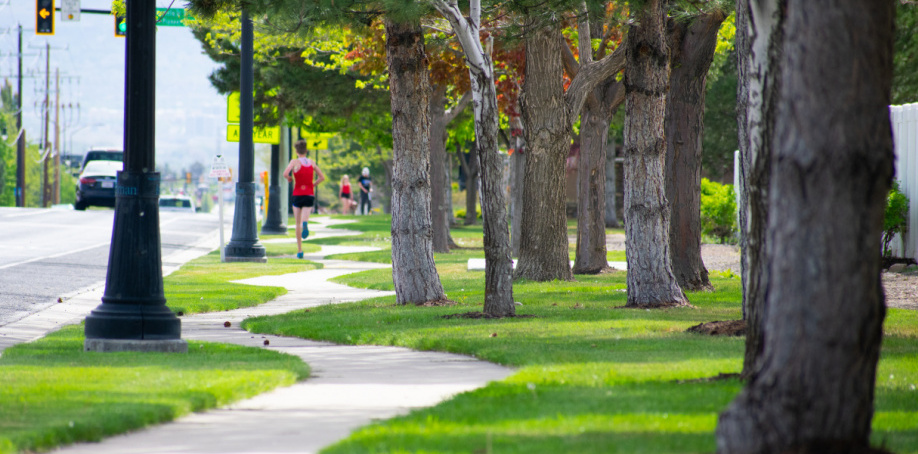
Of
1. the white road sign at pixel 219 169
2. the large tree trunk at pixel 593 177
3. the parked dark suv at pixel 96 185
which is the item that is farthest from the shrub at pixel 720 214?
the parked dark suv at pixel 96 185

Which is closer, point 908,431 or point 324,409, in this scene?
point 908,431

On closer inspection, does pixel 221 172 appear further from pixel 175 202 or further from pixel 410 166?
pixel 175 202

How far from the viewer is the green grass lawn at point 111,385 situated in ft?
17.3

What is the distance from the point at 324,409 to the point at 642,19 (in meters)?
6.41

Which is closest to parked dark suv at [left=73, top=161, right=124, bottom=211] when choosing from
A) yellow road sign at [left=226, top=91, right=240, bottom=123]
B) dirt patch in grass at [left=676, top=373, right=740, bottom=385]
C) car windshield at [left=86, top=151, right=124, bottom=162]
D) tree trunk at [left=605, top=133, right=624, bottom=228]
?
car windshield at [left=86, top=151, right=124, bottom=162]

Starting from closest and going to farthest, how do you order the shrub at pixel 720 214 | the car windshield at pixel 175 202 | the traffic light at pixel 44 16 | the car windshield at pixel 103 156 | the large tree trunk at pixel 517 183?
1. the large tree trunk at pixel 517 183
2. the traffic light at pixel 44 16
3. the shrub at pixel 720 214
4. the car windshield at pixel 103 156
5. the car windshield at pixel 175 202

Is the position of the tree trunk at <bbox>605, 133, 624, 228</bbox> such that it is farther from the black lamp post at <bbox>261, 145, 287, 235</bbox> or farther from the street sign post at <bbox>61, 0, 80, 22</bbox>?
the street sign post at <bbox>61, 0, 80, 22</bbox>

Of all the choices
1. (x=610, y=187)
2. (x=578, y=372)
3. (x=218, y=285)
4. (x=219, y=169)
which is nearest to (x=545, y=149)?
(x=218, y=285)

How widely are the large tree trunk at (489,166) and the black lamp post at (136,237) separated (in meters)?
2.95

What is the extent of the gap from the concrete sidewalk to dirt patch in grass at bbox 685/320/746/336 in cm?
227

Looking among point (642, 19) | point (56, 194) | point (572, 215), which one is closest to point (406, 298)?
point (642, 19)

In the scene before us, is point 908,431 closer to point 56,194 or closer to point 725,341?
point 725,341

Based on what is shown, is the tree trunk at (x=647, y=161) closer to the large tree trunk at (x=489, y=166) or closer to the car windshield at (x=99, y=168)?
the large tree trunk at (x=489, y=166)

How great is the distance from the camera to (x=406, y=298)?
11914mm
